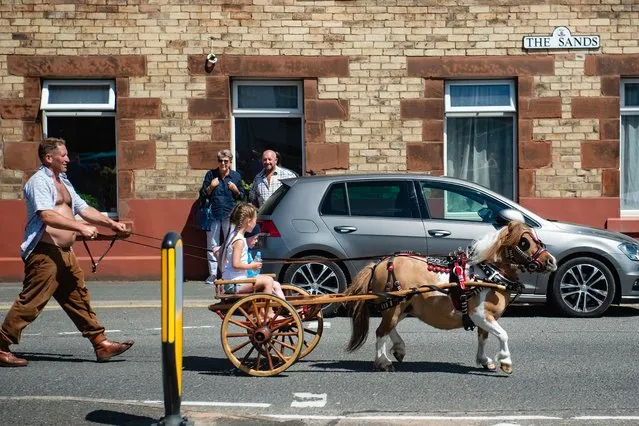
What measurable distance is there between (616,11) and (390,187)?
6.26 meters

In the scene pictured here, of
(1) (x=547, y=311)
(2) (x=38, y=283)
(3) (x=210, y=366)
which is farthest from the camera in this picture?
(1) (x=547, y=311)

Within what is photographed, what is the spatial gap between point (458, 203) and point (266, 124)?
17.3 ft

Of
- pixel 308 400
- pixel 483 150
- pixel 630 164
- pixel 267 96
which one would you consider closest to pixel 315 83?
pixel 267 96

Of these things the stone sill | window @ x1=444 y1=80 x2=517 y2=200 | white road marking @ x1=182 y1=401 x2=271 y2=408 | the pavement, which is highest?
window @ x1=444 y1=80 x2=517 y2=200

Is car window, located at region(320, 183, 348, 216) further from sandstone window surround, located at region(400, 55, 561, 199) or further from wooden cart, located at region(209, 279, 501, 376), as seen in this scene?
sandstone window surround, located at region(400, 55, 561, 199)

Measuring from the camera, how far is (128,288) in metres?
16.5

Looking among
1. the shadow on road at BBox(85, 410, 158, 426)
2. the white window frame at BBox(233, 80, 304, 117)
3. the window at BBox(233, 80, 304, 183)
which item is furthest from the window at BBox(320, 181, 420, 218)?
the shadow on road at BBox(85, 410, 158, 426)

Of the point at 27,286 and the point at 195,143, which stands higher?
the point at 195,143

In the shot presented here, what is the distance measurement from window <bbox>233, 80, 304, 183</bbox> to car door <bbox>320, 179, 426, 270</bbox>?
4.48 meters

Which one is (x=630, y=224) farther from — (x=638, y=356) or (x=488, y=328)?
(x=488, y=328)

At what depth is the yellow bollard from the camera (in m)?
6.97

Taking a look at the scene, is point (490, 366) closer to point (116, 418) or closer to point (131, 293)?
point (116, 418)

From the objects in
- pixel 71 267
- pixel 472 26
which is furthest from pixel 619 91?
pixel 71 267

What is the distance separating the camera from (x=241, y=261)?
979 centimetres
